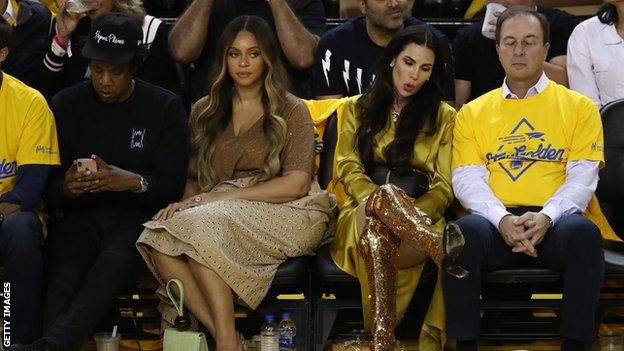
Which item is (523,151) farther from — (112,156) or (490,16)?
(112,156)

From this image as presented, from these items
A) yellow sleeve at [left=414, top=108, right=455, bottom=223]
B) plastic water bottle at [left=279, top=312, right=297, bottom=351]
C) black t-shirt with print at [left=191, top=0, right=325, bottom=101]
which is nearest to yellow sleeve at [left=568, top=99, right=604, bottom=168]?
yellow sleeve at [left=414, top=108, right=455, bottom=223]

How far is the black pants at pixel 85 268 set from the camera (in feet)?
15.8

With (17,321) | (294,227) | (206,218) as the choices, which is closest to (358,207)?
(294,227)

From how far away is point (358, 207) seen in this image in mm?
5156

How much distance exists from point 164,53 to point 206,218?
4.73ft

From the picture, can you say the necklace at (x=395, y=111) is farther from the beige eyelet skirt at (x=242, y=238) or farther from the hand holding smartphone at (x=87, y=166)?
the hand holding smartphone at (x=87, y=166)

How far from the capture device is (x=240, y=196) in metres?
5.23

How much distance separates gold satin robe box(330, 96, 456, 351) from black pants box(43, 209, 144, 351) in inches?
34.7

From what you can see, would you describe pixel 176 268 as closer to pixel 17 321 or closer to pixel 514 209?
pixel 17 321

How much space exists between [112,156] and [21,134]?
0.40 metres

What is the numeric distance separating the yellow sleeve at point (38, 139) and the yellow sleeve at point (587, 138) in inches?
87.7

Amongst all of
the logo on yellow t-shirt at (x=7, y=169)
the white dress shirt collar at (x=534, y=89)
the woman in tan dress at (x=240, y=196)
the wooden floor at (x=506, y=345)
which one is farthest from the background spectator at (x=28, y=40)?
the white dress shirt collar at (x=534, y=89)

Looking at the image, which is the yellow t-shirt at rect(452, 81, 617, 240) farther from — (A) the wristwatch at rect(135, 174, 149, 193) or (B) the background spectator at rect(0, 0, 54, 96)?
(B) the background spectator at rect(0, 0, 54, 96)

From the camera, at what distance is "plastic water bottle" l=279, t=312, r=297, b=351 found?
16.5 ft
